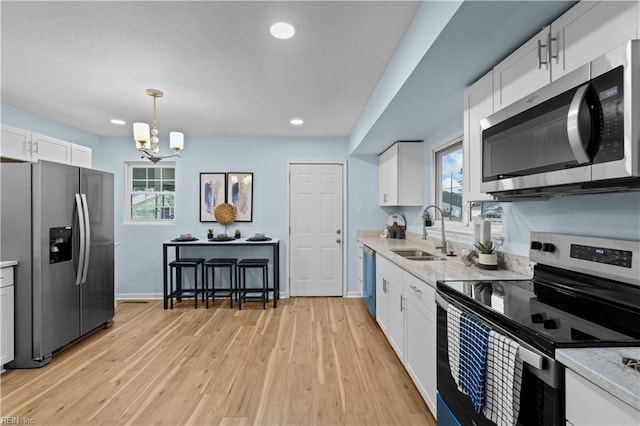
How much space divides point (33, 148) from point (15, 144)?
0.17 meters

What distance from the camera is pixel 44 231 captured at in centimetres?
272

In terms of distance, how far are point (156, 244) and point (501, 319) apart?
4.81 meters

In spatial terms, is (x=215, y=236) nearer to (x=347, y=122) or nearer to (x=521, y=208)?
(x=347, y=122)

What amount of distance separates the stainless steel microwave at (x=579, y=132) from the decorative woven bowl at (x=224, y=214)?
3869mm

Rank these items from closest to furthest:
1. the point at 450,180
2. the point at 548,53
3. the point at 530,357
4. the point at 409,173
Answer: the point at 530,357, the point at 548,53, the point at 450,180, the point at 409,173

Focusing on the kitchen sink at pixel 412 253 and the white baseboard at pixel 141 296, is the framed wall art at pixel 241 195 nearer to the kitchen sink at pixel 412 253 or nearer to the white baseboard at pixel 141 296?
the white baseboard at pixel 141 296

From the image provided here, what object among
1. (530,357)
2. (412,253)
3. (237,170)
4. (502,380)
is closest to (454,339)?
(502,380)

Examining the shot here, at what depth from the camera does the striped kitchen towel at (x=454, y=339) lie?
4.60ft

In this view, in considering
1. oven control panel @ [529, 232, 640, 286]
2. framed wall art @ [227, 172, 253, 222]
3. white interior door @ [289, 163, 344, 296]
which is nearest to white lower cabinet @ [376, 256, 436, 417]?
oven control panel @ [529, 232, 640, 286]

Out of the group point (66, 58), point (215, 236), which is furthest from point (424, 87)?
point (215, 236)

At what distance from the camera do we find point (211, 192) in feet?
15.6

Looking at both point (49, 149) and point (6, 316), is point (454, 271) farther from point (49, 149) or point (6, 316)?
point (49, 149)

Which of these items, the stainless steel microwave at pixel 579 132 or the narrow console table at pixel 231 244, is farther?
the narrow console table at pixel 231 244

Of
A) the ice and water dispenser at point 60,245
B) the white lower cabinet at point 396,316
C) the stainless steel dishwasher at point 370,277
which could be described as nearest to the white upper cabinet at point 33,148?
the ice and water dispenser at point 60,245
